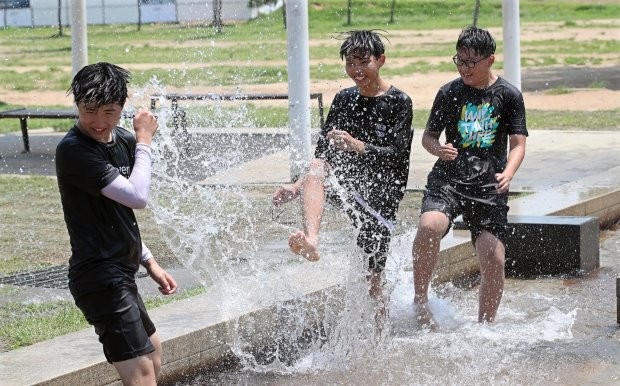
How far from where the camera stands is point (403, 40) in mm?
43344

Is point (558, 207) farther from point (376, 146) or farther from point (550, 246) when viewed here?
point (376, 146)

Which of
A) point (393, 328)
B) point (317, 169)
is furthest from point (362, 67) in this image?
point (393, 328)

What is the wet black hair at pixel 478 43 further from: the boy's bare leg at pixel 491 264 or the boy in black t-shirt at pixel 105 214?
the boy in black t-shirt at pixel 105 214

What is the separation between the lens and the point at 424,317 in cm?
657

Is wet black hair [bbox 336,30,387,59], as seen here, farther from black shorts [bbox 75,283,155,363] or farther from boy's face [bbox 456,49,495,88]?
black shorts [bbox 75,283,155,363]

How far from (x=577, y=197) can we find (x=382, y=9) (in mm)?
49870

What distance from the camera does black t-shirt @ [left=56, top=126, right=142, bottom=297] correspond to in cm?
426

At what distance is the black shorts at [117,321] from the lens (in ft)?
14.0

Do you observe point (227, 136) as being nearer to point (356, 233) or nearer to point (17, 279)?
point (17, 279)

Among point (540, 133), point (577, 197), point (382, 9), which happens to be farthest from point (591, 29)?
point (577, 197)

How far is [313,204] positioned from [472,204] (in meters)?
0.95

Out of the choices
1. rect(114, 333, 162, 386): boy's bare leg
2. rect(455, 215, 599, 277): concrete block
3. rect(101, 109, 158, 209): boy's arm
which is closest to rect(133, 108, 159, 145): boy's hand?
rect(101, 109, 158, 209): boy's arm

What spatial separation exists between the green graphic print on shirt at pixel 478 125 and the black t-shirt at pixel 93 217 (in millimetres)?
2495

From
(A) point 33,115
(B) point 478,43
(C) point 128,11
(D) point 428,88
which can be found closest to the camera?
(B) point 478,43
